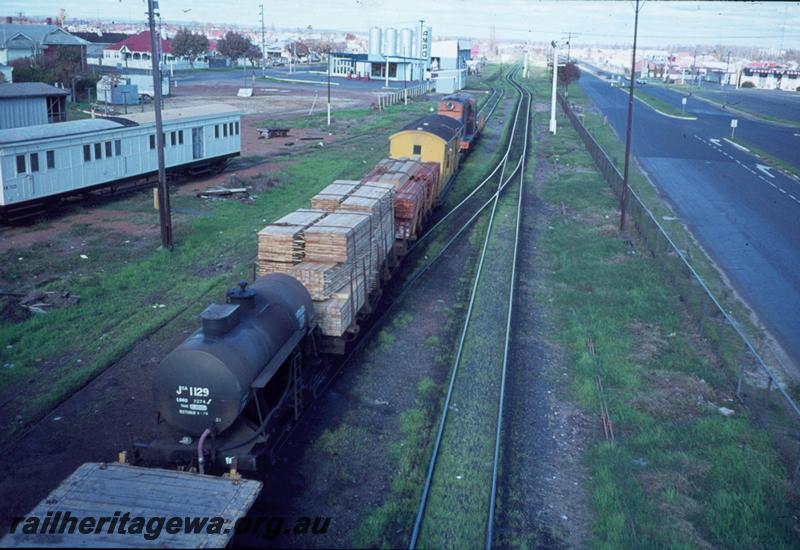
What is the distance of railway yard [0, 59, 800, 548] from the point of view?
1090 cm

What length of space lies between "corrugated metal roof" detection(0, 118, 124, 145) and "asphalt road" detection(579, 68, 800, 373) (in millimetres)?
25143

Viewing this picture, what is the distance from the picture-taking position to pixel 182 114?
3438cm

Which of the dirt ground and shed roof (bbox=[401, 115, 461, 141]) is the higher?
shed roof (bbox=[401, 115, 461, 141])

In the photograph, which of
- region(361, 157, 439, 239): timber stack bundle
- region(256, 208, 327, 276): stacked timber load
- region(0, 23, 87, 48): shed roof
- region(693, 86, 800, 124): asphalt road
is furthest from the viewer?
region(693, 86, 800, 124): asphalt road

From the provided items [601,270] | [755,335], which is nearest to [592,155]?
[601,270]

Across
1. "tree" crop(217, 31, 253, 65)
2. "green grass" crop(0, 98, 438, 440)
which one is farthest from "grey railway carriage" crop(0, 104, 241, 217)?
"tree" crop(217, 31, 253, 65)

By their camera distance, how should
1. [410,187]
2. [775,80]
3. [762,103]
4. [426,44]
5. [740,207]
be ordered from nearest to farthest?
[410,187] < [740,207] < [762,103] < [426,44] < [775,80]

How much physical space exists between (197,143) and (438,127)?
12.5 metres

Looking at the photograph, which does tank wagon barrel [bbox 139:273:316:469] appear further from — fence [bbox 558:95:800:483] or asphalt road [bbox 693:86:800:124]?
asphalt road [bbox 693:86:800:124]

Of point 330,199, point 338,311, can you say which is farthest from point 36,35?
point 338,311

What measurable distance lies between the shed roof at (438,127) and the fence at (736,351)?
9.28 meters

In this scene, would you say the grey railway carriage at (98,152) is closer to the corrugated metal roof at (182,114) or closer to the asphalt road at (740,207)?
the corrugated metal roof at (182,114)

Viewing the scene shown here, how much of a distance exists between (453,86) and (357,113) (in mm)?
32437

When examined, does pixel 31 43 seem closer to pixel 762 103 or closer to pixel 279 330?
pixel 279 330
